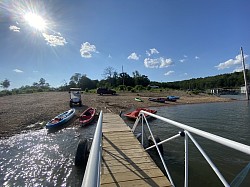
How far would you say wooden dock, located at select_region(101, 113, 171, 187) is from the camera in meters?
3.41

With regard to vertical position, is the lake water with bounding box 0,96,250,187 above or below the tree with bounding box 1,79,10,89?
below

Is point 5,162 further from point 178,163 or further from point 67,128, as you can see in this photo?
point 178,163

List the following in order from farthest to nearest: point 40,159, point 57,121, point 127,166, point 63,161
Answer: point 57,121
point 40,159
point 63,161
point 127,166

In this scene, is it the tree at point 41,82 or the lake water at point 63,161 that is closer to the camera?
the lake water at point 63,161

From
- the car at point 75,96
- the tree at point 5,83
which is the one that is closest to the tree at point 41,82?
the tree at point 5,83

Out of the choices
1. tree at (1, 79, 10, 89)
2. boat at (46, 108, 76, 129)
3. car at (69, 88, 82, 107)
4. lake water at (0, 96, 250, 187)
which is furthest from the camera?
tree at (1, 79, 10, 89)

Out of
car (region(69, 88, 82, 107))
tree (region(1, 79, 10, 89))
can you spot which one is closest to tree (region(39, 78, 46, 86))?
tree (region(1, 79, 10, 89))

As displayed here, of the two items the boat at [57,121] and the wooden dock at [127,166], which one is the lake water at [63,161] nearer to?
the boat at [57,121]

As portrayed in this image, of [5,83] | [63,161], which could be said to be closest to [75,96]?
[63,161]

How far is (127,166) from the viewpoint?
405 centimetres

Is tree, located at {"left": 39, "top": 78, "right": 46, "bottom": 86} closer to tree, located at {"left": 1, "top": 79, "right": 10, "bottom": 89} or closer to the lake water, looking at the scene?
tree, located at {"left": 1, "top": 79, "right": 10, "bottom": 89}

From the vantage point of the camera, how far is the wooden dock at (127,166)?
11.2ft

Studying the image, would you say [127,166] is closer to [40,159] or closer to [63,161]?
[63,161]

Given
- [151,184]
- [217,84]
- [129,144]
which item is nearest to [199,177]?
[129,144]
